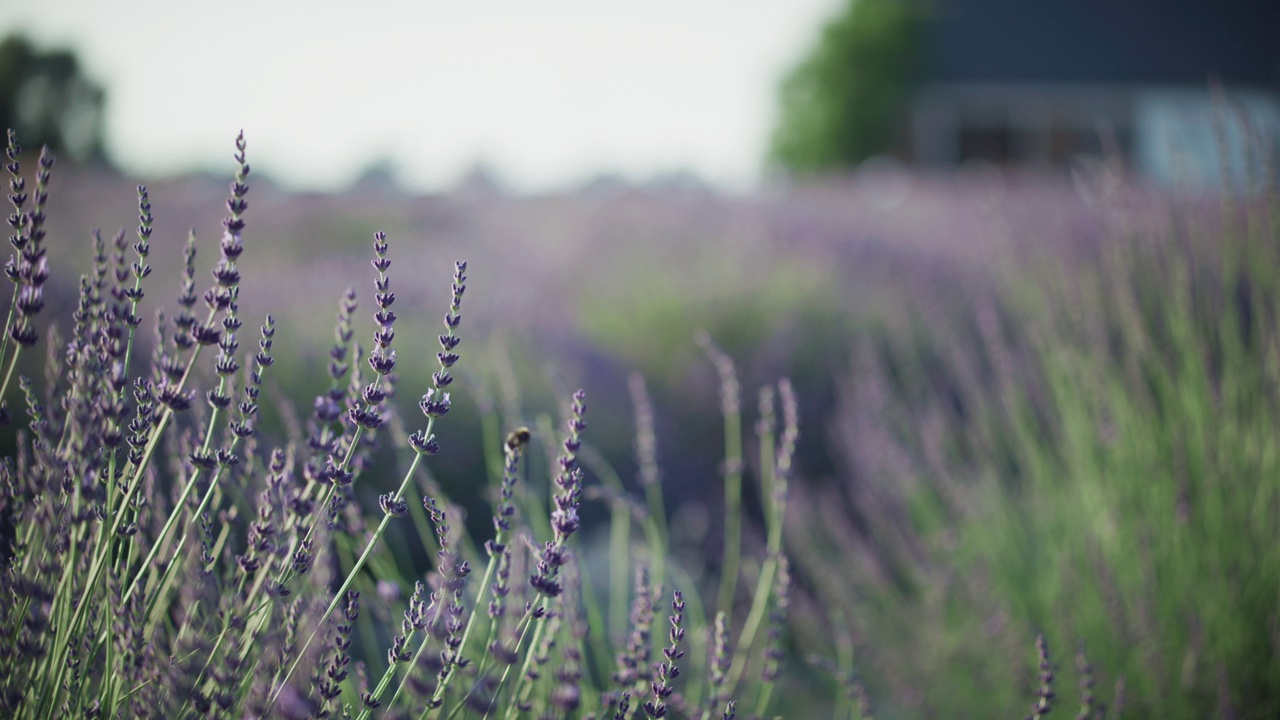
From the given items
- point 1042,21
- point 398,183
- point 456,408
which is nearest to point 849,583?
point 456,408

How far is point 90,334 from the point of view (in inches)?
34.3

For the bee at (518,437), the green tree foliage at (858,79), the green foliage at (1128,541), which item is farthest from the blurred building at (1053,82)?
the bee at (518,437)

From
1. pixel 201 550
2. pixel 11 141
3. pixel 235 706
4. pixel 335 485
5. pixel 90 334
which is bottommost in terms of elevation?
pixel 235 706

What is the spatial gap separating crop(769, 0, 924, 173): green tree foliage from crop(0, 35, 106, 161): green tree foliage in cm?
1262

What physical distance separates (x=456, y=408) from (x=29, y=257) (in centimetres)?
228

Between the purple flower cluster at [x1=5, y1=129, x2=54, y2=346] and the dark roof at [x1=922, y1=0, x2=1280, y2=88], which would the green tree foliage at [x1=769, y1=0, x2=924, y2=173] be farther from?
the purple flower cluster at [x1=5, y1=129, x2=54, y2=346]

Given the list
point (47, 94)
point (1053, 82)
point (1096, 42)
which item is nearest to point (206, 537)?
point (47, 94)

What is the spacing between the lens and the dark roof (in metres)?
17.6

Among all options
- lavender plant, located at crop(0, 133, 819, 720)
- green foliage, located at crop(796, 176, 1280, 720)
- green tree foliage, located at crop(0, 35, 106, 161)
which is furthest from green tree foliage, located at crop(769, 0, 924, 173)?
lavender plant, located at crop(0, 133, 819, 720)

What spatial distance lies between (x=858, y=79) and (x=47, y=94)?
13638 millimetres

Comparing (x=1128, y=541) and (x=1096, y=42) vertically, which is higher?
(x=1096, y=42)

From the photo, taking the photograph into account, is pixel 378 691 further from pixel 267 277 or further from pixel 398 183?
pixel 398 183

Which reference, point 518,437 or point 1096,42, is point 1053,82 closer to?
point 1096,42

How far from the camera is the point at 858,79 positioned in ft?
55.6
